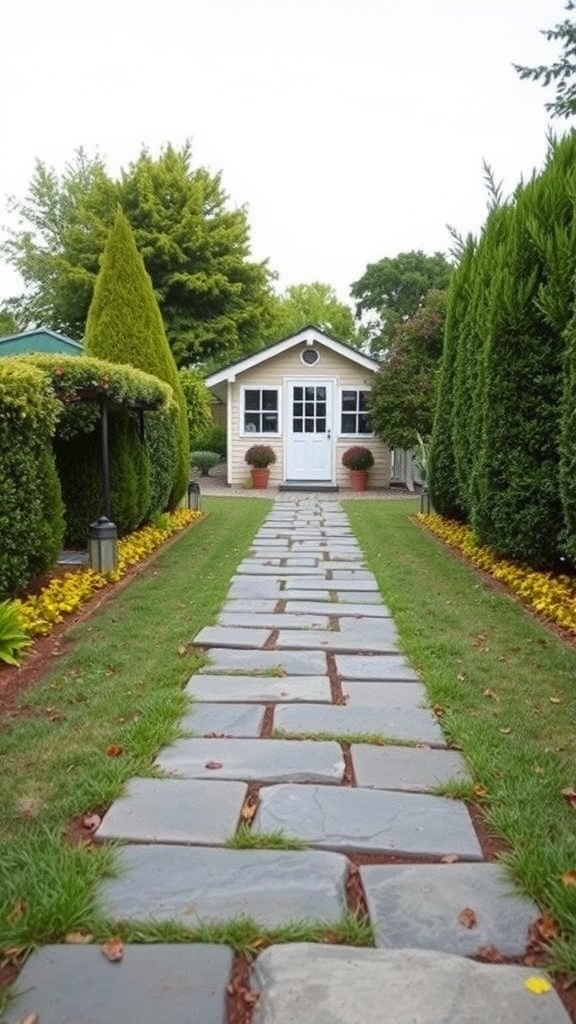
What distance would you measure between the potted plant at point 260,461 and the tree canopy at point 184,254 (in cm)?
726

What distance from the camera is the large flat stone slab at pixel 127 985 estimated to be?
1343 mm

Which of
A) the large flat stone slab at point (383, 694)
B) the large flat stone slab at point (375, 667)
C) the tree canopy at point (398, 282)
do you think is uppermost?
the tree canopy at point (398, 282)

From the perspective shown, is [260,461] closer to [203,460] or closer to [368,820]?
[203,460]

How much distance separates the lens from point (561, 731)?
2.79 m

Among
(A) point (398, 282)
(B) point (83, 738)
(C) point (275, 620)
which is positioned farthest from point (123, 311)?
(A) point (398, 282)

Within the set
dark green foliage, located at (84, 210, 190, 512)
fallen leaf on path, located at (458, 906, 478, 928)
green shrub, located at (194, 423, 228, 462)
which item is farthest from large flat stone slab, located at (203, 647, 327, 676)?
green shrub, located at (194, 423, 228, 462)

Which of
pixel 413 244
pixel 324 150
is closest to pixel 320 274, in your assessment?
pixel 413 244

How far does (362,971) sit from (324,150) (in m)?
16.3

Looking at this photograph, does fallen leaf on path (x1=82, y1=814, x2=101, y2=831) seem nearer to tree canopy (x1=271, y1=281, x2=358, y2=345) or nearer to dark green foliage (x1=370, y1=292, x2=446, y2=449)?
dark green foliage (x1=370, y1=292, x2=446, y2=449)

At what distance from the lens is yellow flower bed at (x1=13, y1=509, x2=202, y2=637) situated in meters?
4.41

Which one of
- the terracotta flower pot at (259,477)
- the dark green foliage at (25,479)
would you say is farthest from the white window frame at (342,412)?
the dark green foliage at (25,479)

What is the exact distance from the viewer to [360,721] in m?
2.88

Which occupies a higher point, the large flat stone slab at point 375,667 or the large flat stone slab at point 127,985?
the large flat stone slab at point 127,985

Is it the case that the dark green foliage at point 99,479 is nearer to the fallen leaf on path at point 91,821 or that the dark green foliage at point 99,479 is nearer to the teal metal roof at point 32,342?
the teal metal roof at point 32,342
